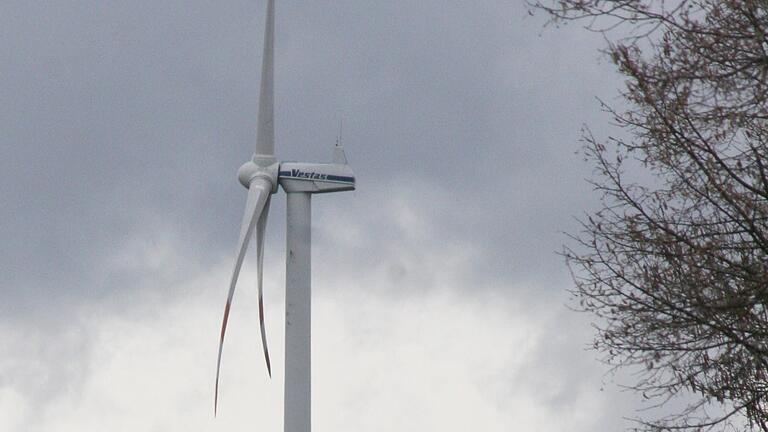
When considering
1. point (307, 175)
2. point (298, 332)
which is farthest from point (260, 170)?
point (298, 332)

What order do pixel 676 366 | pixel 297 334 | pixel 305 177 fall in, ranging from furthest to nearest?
1. pixel 305 177
2. pixel 297 334
3. pixel 676 366

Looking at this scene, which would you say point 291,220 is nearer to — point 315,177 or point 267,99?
point 315,177

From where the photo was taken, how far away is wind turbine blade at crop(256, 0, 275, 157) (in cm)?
2986

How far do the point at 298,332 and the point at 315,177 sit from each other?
11.6ft

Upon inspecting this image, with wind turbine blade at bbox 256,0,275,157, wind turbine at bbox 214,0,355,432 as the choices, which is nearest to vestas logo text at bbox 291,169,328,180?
wind turbine at bbox 214,0,355,432

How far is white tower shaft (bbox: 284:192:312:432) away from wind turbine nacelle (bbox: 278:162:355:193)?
106 centimetres

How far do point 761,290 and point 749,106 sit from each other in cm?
196

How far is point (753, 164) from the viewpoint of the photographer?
1612 cm

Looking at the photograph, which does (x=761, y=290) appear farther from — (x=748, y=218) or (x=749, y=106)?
(x=749, y=106)

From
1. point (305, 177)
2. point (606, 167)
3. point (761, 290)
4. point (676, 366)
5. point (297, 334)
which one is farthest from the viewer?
point (305, 177)

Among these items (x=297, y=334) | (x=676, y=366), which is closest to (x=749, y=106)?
(x=676, y=366)

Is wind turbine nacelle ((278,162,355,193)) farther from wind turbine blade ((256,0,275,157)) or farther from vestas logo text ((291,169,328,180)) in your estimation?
wind turbine blade ((256,0,275,157))

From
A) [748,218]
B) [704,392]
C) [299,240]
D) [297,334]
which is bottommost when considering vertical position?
[704,392]

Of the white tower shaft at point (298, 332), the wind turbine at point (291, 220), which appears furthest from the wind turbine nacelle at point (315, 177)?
the white tower shaft at point (298, 332)
